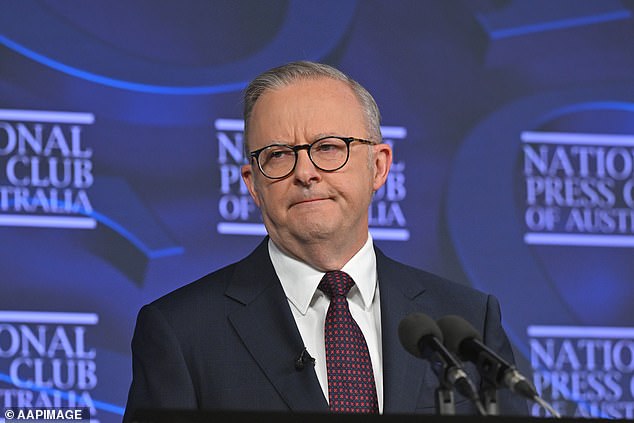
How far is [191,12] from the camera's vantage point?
15.8 ft

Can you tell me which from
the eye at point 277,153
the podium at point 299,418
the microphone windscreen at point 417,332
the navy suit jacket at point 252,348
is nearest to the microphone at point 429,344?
the microphone windscreen at point 417,332

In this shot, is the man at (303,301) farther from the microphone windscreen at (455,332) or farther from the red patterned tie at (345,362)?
the microphone windscreen at (455,332)

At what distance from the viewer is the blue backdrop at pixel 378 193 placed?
446cm

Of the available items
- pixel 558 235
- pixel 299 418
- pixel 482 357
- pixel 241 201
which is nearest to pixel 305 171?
pixel 482 357

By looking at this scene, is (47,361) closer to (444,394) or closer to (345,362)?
(345,362)

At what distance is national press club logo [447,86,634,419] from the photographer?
4.73 meters

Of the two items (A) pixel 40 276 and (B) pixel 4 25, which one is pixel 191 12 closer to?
(B) pixel 4 25

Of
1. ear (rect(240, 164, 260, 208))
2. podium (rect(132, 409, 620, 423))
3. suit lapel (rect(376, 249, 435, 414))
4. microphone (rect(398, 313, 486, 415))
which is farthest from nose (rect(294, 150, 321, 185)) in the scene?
podium (rect(132, 409, 620, 423))

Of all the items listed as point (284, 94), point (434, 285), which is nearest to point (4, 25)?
point (284, 94)

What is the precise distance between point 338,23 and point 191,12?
567 mm

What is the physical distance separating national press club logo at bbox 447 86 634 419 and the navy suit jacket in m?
1.55

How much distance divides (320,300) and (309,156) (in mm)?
361

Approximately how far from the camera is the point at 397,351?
3.06m

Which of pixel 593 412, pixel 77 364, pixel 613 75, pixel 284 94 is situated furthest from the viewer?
pixel 613 75
